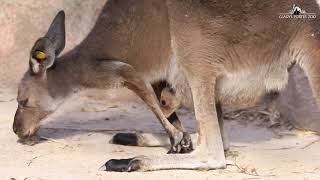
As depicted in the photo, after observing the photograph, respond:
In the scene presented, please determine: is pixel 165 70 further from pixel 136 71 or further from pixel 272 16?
pixel 272 16

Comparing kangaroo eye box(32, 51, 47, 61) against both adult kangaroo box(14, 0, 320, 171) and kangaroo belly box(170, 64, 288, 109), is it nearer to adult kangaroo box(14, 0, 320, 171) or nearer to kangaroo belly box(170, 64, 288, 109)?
adult kangaroo box(14, 0, 320, 171)

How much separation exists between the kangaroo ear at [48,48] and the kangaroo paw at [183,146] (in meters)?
0.93

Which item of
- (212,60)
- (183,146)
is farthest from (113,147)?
(212,60)

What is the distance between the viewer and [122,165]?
421 centimetres

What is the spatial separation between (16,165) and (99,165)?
1.61ft

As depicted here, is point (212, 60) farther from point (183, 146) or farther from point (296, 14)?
point (183, 146)

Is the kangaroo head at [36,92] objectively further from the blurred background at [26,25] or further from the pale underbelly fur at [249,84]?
the blurred background at [26,25]

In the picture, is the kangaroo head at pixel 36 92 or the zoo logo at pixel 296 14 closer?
the zoo logo at pixel 296 14

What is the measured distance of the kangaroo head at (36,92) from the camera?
4676mm

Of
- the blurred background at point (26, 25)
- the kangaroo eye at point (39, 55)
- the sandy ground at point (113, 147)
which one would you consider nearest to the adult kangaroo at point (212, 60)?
the kangaroo eye at point (39, 55)

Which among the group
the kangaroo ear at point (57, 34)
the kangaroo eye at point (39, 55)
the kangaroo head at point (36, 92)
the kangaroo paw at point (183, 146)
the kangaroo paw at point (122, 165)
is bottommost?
the kangaroo paw at point (122, 165)

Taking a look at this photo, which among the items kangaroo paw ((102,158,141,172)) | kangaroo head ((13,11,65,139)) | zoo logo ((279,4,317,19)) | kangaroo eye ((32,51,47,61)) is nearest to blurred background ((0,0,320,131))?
kangaroo head ((13,11,65,139))

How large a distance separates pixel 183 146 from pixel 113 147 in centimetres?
50

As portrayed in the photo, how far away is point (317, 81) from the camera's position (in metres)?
4.14
